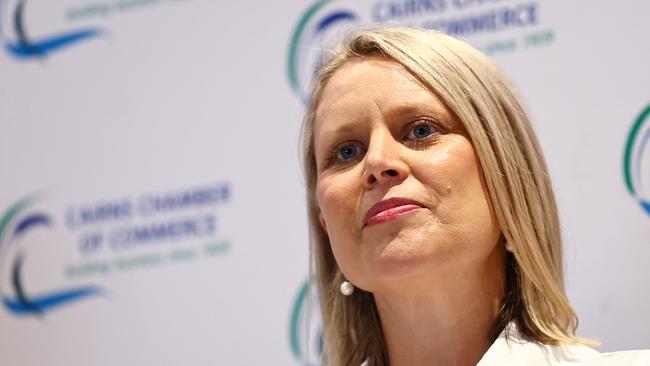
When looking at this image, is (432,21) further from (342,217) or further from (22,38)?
(22,38)

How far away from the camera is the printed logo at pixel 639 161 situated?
7.09 ft

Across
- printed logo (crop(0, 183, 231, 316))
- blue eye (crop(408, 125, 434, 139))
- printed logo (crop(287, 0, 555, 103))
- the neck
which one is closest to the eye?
blue eye (crop(408, 125, 434, 139))

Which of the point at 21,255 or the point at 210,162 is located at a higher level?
the point at 210,162

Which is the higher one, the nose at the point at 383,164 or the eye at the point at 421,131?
the eye at the point at 421,131

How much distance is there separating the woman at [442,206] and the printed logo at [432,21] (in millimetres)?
493

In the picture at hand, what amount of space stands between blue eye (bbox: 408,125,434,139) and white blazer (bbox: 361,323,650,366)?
0.34 m

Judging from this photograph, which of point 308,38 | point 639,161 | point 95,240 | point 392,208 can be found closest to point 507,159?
point 392,208

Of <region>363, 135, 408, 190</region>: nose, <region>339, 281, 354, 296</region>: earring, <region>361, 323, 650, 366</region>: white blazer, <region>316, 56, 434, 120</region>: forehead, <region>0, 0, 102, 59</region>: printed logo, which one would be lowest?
<region>361, 323, 650, 366</region>: white blazer

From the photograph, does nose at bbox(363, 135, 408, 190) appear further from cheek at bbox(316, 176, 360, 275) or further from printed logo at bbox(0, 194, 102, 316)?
printed logo at bbox(0, 194, 102, 316)

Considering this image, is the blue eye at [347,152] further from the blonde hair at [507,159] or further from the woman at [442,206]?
the blonde hair at [507,159]

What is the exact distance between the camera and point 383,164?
159cm

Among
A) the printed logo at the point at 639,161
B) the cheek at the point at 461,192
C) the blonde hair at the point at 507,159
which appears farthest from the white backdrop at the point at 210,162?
the cheek at the point at 461,192

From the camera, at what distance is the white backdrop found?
2191mm

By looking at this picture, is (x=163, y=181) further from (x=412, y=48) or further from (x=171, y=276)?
(x=412, y=48)
